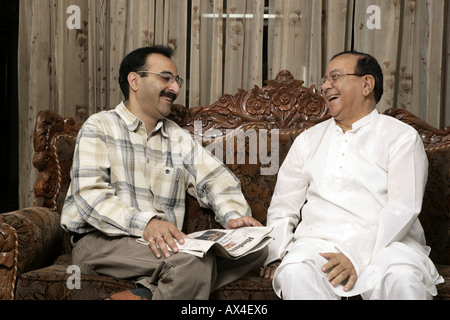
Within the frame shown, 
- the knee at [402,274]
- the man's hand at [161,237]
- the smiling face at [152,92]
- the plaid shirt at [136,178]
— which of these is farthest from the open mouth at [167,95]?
the knee at [402,274]

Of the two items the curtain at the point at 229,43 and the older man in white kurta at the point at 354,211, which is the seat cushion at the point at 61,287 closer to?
the older man in white kurta at the point at 354,211

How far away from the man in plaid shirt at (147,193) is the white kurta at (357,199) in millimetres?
207

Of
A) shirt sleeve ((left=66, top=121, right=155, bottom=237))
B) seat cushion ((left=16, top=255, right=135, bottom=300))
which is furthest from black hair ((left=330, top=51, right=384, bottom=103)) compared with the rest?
seat cushion ((left=16, top=255, right=135, bottom=300))

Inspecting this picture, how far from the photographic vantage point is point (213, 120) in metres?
2.54

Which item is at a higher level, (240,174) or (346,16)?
(346,16)

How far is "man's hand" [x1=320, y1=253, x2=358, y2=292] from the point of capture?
1.74 meters

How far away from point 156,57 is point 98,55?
88 centimetres

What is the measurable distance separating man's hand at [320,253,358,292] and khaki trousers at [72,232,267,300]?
1.02ft

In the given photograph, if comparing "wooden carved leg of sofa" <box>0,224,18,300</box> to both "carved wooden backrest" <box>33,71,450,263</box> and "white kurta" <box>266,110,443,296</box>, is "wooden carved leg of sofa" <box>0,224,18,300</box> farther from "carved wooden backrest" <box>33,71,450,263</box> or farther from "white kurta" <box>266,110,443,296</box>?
"white kurta" <box>266,110,443,296</box>

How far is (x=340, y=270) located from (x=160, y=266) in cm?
62

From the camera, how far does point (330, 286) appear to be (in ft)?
5.74

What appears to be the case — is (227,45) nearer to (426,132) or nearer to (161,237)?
(426,132)
